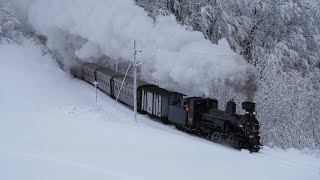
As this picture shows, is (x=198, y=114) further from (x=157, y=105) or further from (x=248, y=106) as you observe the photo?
(x=157, y=105)

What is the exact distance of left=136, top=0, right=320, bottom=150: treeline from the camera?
29.1m

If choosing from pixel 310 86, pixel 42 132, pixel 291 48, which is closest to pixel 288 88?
pixel 310 86

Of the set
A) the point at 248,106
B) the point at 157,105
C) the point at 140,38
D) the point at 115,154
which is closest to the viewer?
the point at 115,154

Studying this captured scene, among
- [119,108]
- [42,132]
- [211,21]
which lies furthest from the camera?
[211,21]

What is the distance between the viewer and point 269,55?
33.8 metres

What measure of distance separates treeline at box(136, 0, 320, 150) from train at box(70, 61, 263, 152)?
6.51 metres

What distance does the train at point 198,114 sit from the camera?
58.9ft

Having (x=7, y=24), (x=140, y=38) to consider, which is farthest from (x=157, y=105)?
(x=7, y=24)

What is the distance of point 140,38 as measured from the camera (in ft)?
87.4

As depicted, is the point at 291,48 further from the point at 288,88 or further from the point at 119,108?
the point at 119,108

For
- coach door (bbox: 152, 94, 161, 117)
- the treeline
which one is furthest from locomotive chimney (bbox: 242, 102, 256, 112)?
the treeline

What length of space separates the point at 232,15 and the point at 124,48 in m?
11.3

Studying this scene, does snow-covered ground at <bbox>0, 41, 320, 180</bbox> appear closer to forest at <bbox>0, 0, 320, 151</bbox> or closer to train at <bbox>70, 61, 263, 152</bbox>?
train at <bbox>70, 61, 263, 152</bbox>

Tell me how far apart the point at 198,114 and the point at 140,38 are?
325 inches
